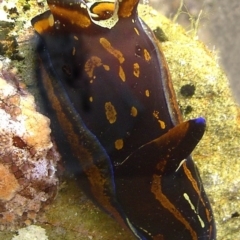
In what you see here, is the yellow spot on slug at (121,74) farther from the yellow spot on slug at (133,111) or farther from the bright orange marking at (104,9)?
the bright orange marking at (104,9)

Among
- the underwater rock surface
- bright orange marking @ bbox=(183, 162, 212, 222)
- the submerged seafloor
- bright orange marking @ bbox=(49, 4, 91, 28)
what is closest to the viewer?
the underwater rock surface

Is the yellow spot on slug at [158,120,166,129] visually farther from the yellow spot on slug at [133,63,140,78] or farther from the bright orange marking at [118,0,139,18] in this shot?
the bright orange marking at [118,0,139,18]

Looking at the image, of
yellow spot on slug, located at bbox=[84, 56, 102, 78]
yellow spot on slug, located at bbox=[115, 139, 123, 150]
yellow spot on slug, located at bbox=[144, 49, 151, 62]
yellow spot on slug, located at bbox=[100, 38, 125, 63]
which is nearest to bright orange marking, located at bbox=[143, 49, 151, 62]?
yellow spot on slug, located at bbox=[144, 49, 151, 62]

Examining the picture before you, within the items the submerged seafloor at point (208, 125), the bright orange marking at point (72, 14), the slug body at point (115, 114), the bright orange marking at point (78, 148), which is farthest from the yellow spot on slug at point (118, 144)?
the bright orange marking at point (72, 14)

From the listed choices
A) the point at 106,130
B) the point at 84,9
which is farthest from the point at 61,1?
the point at 106,130

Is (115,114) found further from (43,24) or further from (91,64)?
(43,24)

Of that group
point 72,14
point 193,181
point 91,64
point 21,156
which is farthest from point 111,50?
point 193,181

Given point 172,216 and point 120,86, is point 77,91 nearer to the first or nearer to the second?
point 120,86
